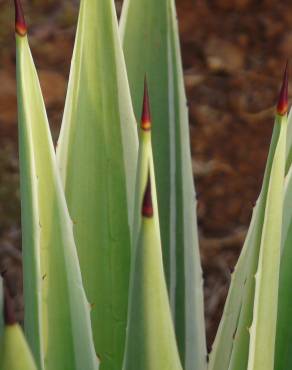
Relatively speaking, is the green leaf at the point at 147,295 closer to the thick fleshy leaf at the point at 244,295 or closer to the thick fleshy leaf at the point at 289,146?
the thick fleshy leaf at the point at 244,295

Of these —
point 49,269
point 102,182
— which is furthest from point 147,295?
point 102,182

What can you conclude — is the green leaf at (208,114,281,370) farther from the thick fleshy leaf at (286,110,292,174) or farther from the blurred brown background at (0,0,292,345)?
the blurred brown background at (0,0,292,345)

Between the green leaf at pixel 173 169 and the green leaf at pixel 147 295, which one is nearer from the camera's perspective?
the green leaf at pixel 147 295

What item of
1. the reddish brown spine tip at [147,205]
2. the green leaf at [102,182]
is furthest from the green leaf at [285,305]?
the reddish brown spine tip at [147,205]

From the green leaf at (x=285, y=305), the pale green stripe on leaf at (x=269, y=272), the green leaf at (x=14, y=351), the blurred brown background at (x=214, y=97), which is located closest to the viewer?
the green leaf at (x=14, y=351)

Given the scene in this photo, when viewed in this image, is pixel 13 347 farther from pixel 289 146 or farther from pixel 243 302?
pixel 289 146

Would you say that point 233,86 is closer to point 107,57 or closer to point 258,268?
point 107,57
